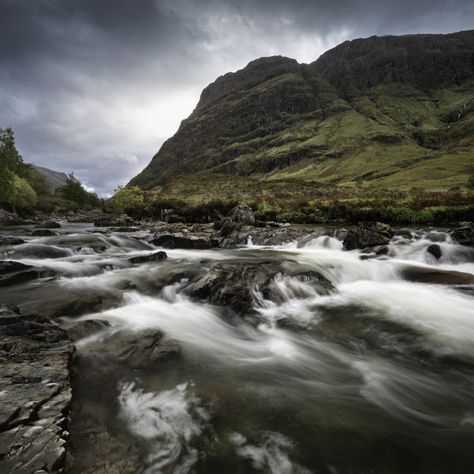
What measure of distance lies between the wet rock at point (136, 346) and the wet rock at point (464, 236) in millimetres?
18314

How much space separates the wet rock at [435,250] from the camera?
18.1 metres

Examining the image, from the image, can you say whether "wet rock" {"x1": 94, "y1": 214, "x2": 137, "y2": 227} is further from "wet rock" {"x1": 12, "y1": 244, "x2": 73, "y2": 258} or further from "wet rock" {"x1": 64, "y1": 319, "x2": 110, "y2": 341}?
"wet rock" {"x1": 64, "y1": 319, "x2": 110, "y2": 341}

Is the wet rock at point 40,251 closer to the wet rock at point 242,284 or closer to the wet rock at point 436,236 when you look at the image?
the wet rock at point 242,284

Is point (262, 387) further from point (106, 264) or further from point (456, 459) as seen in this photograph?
point (106, 264)

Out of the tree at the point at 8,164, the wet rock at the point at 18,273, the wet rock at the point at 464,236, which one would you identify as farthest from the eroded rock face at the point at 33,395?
the tree at the point at 8,164

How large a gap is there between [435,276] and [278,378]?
11.0 metres

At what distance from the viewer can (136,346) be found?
24.2ft

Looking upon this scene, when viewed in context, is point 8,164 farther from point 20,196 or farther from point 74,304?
point 74,304

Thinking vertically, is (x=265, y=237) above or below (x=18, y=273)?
above

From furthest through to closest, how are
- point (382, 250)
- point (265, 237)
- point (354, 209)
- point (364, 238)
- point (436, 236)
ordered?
point (354, 209) < point (265, 237) < point (436, 236) < point (364, 238) < point (382, 250)

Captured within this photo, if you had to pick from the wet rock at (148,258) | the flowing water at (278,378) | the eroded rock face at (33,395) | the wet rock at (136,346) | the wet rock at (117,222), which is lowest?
the flowing water at (278,378)

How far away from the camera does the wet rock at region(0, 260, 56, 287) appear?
1188 centimetres

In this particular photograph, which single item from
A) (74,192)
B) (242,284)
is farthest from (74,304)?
(74,192)

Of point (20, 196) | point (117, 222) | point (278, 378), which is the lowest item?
point (278, 378)
